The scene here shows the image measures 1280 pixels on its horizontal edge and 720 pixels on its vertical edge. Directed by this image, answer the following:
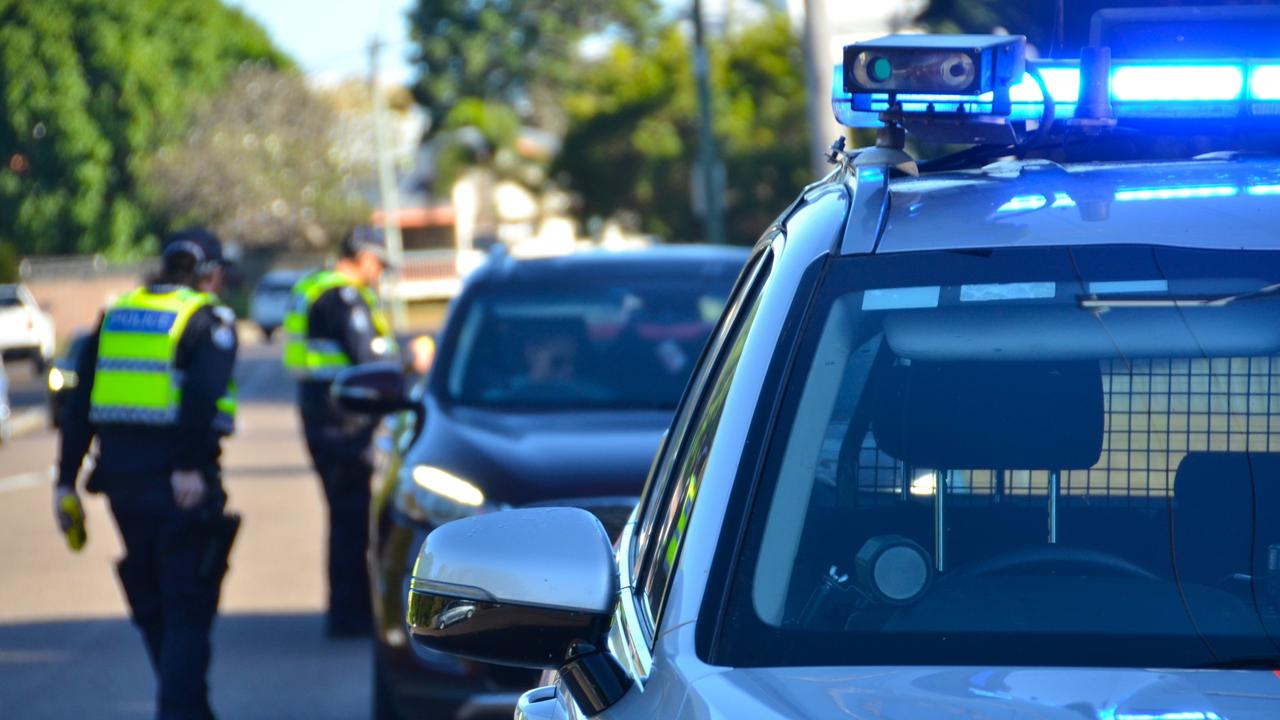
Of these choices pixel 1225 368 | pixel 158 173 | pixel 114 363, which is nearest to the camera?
pixel 1225 368

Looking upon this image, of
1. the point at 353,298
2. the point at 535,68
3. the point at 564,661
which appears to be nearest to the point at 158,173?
the point at 535,68

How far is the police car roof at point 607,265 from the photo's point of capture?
7332 millimetres

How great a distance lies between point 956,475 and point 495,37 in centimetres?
8371

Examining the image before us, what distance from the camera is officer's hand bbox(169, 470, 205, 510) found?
20.1ft

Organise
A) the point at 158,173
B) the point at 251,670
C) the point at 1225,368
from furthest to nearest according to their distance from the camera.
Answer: the point at 158,173 < the point at 251,670 < the point at 1225,368

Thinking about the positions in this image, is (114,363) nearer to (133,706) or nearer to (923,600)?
(133,706)

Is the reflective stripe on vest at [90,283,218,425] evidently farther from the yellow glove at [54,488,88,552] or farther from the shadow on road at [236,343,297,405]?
the shadow on road at [236,343,297,405]

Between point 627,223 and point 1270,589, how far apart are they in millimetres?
46520

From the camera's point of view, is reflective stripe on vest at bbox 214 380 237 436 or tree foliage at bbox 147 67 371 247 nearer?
reflective stripe on vest at bbox 214 380 237 436

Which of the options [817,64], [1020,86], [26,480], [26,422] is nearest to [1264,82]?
[1020,86]

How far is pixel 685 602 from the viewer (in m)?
2.30

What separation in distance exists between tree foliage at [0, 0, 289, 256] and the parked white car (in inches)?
806

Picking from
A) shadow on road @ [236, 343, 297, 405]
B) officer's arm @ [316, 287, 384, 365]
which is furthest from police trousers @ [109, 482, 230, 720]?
shadow on road @ [236, 343, 297, 405]

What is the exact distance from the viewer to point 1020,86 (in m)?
2.96
